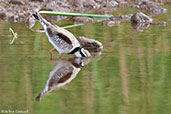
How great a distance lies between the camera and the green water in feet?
19.8

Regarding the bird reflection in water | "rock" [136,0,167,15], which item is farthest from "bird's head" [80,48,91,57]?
"rock" [136,0,167,15]

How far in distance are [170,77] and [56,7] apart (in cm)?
762

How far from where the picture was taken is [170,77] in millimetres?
7441

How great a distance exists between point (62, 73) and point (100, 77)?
24.2 inches

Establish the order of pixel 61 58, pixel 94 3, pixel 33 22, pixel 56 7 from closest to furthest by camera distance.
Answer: pixel 61 58 → pixel 33 22 → pixel 56 7 → pixel 94 3

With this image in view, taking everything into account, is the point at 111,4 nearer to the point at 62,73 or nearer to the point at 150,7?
the point at 150,7

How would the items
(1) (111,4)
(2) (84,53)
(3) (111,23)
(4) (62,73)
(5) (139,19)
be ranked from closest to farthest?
(4) (62,73) < (2) (84,53) < (3) (111,23) < (5) (139,19) < (1) (111,4)

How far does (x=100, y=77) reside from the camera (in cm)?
742

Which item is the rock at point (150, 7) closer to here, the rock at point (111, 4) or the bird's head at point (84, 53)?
the rock at point (111, 4)

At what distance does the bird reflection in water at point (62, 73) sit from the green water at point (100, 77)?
0.08 meters

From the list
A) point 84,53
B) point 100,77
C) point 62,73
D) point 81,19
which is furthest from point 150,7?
point 100,77

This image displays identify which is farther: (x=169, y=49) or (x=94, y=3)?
(x=94, y=3)

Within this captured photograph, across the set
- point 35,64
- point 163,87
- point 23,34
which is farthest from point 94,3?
point 163,87

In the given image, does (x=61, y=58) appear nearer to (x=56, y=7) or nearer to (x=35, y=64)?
(x=35, y=64)
